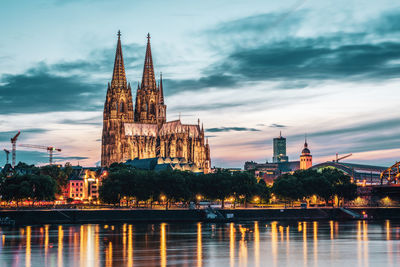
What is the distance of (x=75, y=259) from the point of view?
2621 inches

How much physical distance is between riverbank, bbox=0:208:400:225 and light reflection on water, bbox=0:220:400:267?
37.5 ft

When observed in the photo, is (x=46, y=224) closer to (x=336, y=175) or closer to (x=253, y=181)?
(x=253, y=181)

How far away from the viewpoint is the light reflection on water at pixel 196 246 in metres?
65.1

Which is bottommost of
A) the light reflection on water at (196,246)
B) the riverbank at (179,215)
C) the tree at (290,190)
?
the light reflection on water at (196,246)

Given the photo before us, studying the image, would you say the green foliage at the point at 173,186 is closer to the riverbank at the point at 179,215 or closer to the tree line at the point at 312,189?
the tree line at the point at 312,189

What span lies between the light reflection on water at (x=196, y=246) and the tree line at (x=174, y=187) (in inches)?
1406

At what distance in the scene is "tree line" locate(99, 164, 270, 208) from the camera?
5591 inches

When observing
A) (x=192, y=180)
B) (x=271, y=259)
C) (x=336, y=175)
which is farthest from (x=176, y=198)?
(x=271, y=259)

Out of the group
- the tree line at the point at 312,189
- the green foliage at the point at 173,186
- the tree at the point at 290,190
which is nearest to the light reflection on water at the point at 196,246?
the green foliage at the point at 173,186

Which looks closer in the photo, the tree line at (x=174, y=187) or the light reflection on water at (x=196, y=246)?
the light reflection on water at (x=196, y=246)

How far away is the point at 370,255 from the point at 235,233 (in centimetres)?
2877

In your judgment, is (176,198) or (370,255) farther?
(176,198)

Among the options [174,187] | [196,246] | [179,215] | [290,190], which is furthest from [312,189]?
[196,246]

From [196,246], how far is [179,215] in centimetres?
5197
